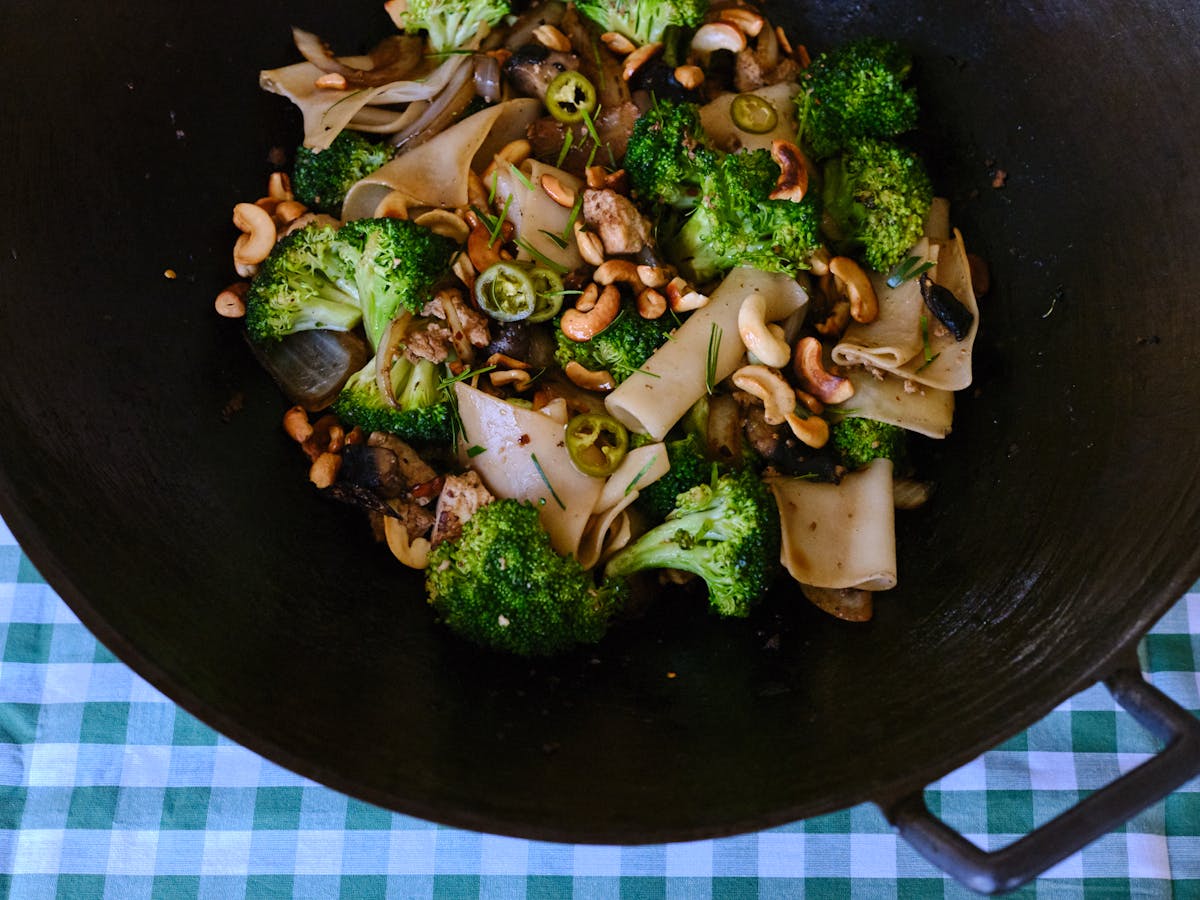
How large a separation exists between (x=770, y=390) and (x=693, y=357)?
22cm

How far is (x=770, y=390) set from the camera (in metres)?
2.63

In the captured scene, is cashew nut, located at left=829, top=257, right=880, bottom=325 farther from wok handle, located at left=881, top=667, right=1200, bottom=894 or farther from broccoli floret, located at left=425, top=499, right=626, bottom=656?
wok handle, located at left=881, top=667, right=1200, bottom=894

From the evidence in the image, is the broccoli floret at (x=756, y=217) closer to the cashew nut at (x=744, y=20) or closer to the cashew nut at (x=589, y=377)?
the cashew nut at (x=589, y=377)

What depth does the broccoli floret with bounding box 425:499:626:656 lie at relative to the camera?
2449 millimetres

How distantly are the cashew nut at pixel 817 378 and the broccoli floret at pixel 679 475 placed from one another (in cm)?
35

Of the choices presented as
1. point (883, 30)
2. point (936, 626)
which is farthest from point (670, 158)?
point (936, 626)

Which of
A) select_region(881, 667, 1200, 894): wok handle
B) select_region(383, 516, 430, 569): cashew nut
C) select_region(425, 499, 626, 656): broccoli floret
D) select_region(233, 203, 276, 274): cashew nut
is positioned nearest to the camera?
select_region(881, 667, 1200, 894): wok handle

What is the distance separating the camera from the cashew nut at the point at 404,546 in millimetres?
2672

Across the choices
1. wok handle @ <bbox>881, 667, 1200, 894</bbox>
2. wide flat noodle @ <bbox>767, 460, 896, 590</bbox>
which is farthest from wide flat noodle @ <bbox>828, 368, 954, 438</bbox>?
wok handle @ <bbox>881, 667, 1200, 894</bbox>

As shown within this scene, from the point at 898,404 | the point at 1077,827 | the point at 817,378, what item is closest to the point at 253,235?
the point at 817,378

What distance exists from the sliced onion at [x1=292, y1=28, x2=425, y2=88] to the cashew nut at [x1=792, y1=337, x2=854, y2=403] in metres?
1.45

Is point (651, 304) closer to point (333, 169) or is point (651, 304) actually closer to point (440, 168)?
point (440, 168)

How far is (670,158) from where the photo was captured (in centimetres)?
263

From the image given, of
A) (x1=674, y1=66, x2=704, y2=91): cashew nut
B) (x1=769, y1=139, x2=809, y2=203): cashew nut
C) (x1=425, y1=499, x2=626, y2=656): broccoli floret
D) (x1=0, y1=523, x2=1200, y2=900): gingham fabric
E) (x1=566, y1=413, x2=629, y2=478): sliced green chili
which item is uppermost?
(x1=769, y1=139, x2=809, y2=203): cashew nut
